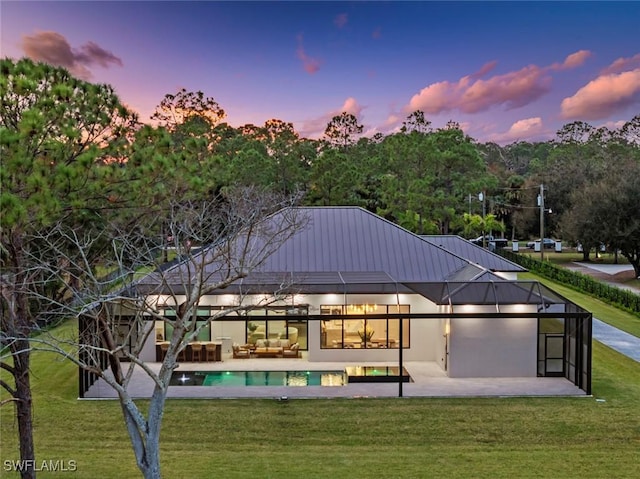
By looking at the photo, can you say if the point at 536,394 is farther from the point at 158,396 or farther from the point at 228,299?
the point at 158,396

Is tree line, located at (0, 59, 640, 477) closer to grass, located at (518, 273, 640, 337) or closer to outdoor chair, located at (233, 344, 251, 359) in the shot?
outdoor chair, located at (233, 344, 251, 359)

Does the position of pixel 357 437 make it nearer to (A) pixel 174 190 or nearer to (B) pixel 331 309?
(A) pixel 174 190

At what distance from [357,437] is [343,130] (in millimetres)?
53699

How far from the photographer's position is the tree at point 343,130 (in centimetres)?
6084

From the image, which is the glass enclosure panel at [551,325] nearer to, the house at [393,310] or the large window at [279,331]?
the house at [393,310]

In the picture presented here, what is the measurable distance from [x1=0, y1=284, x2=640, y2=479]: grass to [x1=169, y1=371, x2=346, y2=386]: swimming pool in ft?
5.20

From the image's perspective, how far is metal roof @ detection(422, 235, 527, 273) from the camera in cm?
2227

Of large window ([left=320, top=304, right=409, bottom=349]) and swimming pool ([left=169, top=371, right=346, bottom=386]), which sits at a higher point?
large window ([left=320, top=304, right=409, bottom=349])

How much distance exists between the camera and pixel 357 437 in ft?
35.9

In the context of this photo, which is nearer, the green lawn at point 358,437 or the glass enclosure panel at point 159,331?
the green lawn at point 358,437

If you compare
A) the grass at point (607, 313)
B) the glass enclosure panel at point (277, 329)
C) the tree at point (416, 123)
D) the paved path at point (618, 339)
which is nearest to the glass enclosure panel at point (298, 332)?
the glass enclosure panel at point (277, 329)

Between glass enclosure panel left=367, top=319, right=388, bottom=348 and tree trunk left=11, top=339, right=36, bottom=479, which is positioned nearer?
tree trunk left=11, top=339, right=36, bottom=479

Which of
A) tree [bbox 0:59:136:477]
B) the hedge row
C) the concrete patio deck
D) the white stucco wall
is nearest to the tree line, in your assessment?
tree [bbox 0:59:136:477]

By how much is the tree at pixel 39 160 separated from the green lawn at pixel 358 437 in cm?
209
